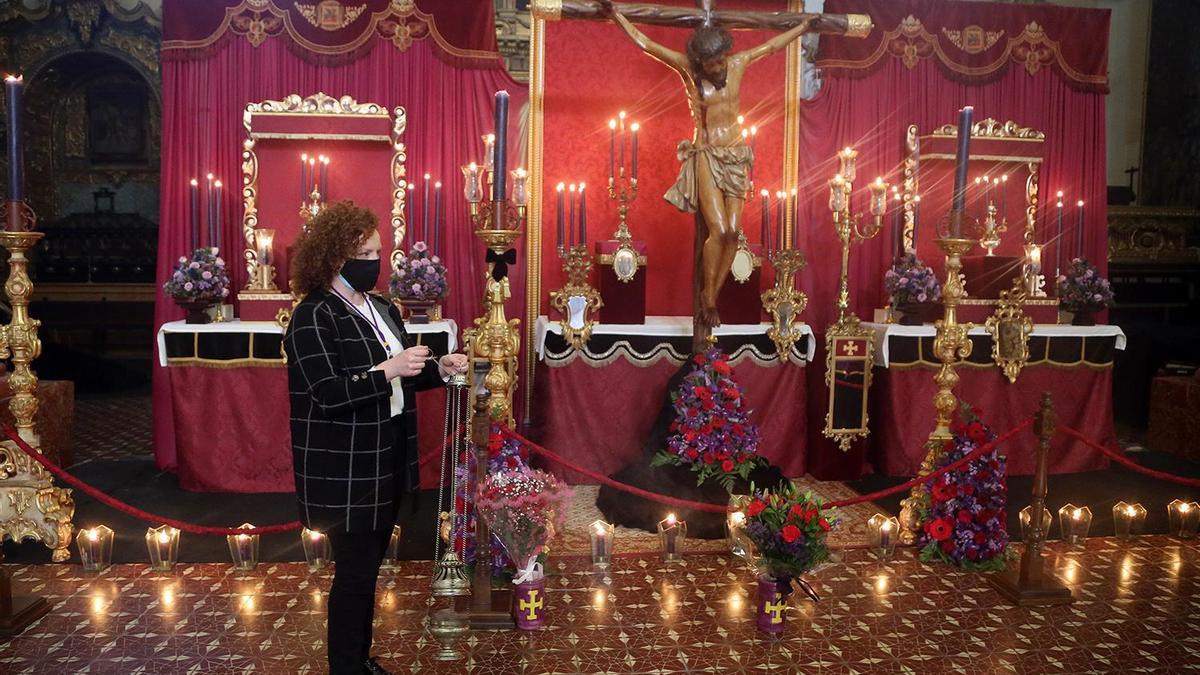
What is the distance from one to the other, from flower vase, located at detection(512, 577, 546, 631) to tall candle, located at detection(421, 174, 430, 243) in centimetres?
372

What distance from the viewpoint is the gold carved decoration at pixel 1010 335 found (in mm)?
6457

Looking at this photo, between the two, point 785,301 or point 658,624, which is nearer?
point 658,624

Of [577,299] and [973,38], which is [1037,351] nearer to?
[973,38]

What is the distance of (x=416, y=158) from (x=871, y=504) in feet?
15.1

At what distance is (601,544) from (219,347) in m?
3.27

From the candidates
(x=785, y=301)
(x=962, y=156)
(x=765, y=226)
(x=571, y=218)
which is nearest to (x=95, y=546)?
(x=571, y=218)

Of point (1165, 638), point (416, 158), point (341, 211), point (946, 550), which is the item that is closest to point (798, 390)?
point (946, 550)

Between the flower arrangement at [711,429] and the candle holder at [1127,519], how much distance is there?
2.31 meters

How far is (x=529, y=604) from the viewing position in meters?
3.79

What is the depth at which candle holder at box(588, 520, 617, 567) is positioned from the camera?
4484 mm

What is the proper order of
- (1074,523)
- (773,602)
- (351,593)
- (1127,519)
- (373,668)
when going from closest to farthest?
1. (351,593)
2. (373,668)
3. (773,602)
4. (1074,523)
5. (1127,519)

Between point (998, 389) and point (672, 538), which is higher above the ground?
point (998, 389)

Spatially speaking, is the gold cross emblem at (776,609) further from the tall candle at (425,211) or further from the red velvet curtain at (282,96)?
the tall candle at (425,211)

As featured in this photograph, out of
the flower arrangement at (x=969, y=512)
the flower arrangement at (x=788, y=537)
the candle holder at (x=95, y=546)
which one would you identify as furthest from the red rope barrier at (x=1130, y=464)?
the candle holder at (x=95, y=546)
